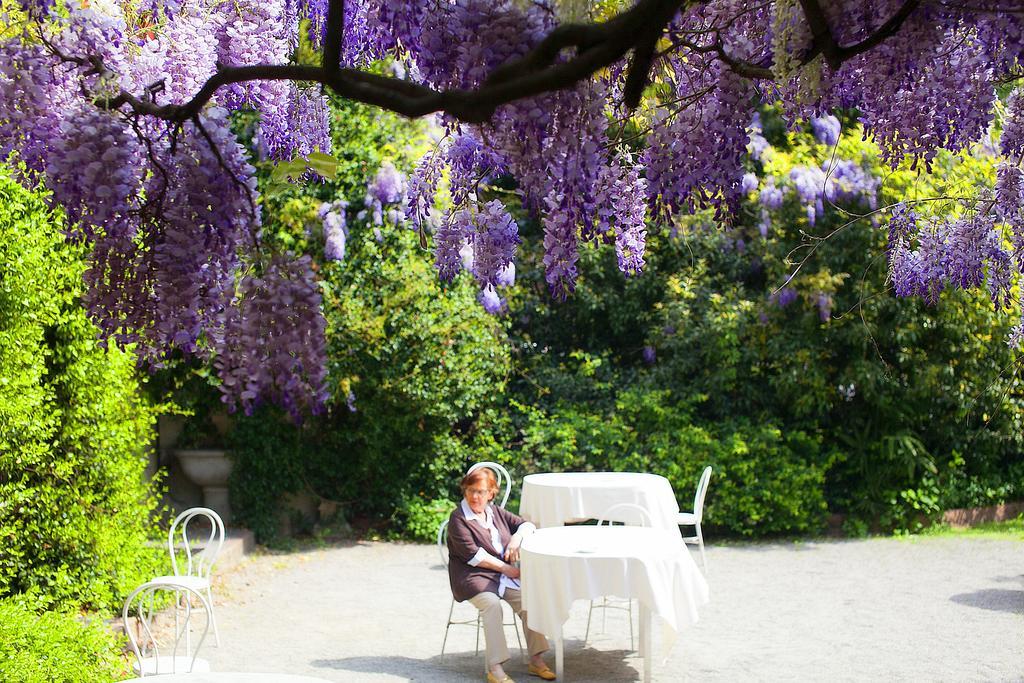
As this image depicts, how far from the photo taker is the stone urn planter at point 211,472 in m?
8.06

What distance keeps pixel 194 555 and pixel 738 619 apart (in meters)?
3.22

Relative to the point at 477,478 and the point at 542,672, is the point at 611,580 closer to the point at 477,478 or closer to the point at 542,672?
the point at 542,672

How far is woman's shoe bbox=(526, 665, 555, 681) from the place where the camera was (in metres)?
4.61

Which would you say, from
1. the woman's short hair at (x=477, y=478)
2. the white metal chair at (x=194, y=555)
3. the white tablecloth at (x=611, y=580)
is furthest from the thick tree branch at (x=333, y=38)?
the woman's short hair at (x=477, y=478)

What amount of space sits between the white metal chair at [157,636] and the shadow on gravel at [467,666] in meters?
0.69

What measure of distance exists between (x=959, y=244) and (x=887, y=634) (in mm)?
2206

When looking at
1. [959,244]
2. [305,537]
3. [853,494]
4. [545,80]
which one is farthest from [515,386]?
[545,80]

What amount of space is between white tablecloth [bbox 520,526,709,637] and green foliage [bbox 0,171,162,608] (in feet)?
6.19

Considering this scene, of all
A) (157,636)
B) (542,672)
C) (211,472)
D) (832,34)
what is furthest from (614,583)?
(211,472)

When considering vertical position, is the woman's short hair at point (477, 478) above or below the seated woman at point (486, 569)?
above

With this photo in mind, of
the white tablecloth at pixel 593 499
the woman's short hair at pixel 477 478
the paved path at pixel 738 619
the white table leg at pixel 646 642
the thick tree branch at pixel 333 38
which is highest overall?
the thick tree branch at pixel 333 38

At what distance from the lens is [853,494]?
28.5ft

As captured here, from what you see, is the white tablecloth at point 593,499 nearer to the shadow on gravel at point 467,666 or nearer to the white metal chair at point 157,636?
the shadow on gravel at point 467,666

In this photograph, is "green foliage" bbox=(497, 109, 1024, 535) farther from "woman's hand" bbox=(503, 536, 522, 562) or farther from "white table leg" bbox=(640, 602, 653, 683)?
"white table leg" bbox=(640, 602, 653, 683)
